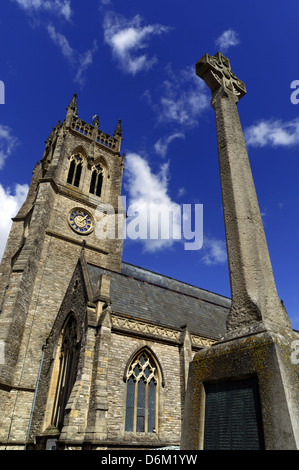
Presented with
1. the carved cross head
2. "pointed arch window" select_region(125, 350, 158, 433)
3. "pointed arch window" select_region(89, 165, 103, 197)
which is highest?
"pointed arch window" select_region(89, 165, 103, 197)

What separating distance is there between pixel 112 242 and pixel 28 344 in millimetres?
9851

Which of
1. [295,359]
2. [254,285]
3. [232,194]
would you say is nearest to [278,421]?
[295,359]

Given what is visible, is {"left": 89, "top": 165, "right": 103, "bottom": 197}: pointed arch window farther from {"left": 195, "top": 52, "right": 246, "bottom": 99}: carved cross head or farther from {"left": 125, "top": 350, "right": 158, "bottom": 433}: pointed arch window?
{"left": 195, "top": 52, "right": 246, "bottom": 99}: carved cross head

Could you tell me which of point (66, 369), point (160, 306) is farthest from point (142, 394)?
point (160, 306)

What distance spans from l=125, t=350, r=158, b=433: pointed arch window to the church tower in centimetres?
659

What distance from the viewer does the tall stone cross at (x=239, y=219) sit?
3.27m

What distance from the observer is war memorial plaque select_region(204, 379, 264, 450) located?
2.62 m

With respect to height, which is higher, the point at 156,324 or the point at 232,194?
the point at 156,324

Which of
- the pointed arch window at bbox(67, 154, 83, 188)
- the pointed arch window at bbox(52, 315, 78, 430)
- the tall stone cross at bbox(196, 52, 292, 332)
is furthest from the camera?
the pointed arch window at bbox(67, 154, 83, 188)

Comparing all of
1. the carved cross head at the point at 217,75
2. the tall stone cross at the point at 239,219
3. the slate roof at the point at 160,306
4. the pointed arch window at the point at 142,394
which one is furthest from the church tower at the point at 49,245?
the carved cross head at the point at 217,75

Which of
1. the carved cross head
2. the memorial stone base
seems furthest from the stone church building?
the carved cross head

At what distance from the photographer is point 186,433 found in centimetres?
308

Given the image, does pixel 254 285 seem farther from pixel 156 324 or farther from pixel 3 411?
pixel 3 411

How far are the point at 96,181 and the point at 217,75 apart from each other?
2344 centimetres
